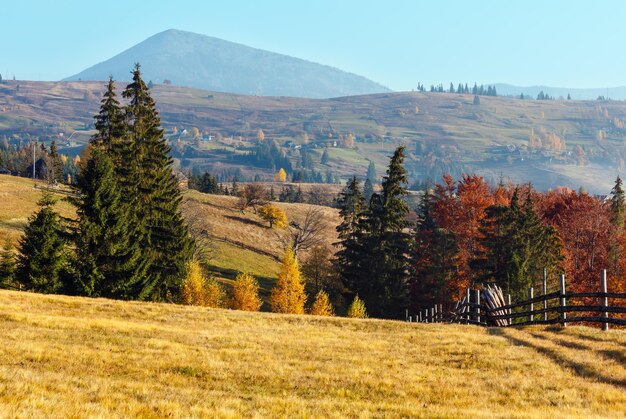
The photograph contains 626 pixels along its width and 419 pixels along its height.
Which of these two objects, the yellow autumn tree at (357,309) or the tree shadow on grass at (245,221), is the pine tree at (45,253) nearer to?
the yellow autumn tree at (357,309)

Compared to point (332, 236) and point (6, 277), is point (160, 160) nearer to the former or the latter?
point (6, 277)

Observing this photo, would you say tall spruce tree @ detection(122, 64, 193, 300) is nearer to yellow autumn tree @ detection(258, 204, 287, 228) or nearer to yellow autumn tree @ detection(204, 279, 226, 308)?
yellow autumn tree @ detection(204, 279, 226, 308)

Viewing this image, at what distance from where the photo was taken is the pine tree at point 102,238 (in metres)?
46.1

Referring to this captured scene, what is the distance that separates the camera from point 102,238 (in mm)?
46531

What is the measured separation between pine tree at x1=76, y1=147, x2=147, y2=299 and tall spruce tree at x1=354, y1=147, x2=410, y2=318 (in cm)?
2743

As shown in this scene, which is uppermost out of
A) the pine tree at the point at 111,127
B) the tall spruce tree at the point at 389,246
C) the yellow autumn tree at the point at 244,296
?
the pine tree at the point at 111,127

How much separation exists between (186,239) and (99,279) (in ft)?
44.1

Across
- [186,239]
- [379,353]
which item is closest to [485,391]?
[379,353]

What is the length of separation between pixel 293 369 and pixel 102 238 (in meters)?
30.5

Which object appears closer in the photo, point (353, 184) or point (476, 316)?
point (476, 316)

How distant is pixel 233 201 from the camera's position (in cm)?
15125

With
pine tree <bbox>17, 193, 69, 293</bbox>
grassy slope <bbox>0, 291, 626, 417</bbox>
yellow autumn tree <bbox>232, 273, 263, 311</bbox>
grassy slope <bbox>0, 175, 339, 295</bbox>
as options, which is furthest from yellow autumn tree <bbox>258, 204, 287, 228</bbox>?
grassy slope <bbox>0, 291, 626, 417</bbox>

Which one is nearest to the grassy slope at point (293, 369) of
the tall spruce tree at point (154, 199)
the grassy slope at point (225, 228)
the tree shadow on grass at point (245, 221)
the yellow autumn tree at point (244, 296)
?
the tall spruce tree at point (154, 199)

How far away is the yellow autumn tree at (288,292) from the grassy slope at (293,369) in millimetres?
45007
